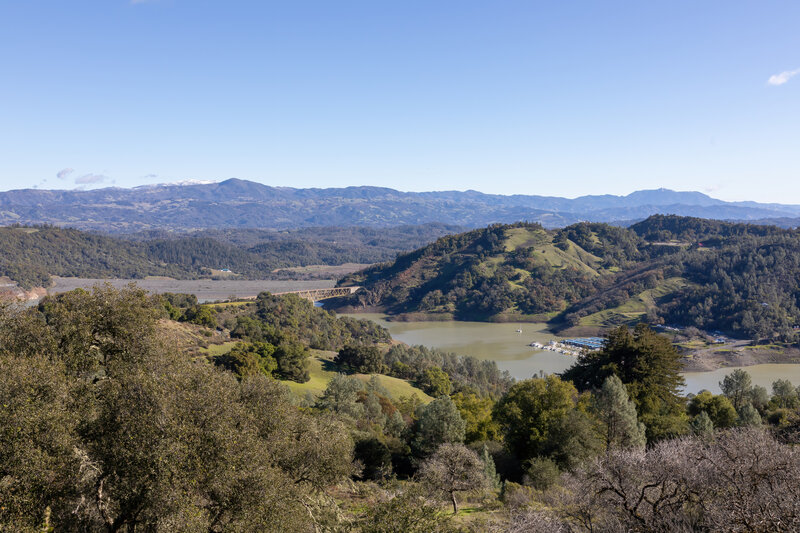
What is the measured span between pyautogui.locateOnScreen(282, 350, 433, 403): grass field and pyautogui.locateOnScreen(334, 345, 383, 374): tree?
→ 1659 mm

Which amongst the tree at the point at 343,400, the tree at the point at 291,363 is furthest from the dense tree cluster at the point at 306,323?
the tree at the point at 343,400

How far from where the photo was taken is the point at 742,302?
11100 cm

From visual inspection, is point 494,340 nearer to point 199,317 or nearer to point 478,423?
point 199,317

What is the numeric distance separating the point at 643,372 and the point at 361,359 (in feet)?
105

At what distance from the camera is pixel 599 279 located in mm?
159125

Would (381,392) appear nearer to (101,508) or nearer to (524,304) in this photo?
(101,508)

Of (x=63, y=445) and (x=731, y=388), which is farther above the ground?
(x=63, y=445)

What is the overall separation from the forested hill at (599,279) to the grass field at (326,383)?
79.4 metres

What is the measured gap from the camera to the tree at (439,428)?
28.8m

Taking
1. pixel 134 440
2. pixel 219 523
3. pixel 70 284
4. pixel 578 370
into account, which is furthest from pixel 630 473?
pixel 70 284

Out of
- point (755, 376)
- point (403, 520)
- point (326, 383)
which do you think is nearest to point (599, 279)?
point (755, 376)

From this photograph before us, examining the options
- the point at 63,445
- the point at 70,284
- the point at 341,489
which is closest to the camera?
the point at 63,445

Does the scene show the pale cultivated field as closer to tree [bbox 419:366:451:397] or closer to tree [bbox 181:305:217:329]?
tree [bbox 181:305:217:329]

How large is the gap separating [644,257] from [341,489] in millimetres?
186195
